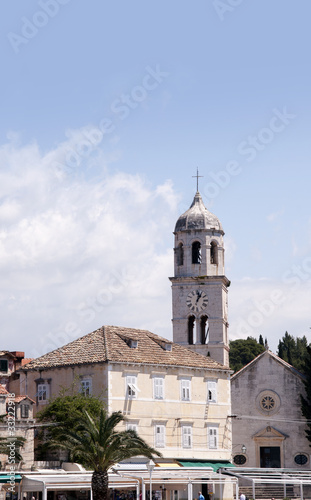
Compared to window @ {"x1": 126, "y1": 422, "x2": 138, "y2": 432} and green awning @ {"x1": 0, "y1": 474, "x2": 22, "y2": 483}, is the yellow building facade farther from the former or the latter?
green awning @ {"x1": 0, "y1": 474, "x2": 22, "y2": 483}

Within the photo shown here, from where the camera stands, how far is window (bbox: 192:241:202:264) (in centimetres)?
7938

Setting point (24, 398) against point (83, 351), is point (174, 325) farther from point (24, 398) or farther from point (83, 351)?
point (24, 398)

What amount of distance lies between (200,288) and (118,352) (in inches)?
718

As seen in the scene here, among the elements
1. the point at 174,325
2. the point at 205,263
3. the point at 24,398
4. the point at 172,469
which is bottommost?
the point at 172,469

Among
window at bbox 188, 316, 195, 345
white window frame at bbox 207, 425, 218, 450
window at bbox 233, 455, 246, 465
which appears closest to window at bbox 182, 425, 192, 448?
white window frame at bbox 207, 425, 218, 450

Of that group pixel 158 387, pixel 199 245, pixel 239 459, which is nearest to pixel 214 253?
pixel 199 245

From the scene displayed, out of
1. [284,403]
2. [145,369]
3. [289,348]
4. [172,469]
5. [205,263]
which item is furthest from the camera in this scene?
[289,348]

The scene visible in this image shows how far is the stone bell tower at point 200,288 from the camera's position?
7812 centimetres

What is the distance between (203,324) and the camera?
7925cm

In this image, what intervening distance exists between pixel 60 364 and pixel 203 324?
19.4 meters

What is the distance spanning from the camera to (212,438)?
64938 mm

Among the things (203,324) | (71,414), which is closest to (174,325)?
(203,324)

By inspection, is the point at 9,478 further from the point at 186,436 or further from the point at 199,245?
the point at 199,245

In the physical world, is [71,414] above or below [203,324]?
below
